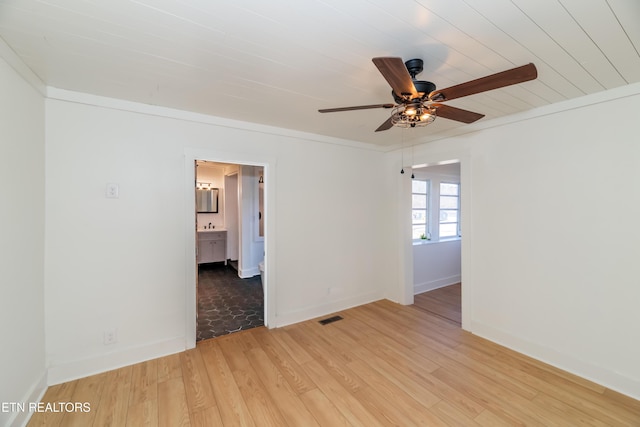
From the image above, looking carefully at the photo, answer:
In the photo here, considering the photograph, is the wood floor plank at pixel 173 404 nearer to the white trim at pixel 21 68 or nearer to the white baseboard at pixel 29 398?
the white baseboard at pixel 29 398

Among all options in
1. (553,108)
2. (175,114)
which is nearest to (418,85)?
(553,108)

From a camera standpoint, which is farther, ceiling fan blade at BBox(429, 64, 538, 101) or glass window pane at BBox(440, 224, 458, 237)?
glass window pane at BBox(440, 224, 458, 237)

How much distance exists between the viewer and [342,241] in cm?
385

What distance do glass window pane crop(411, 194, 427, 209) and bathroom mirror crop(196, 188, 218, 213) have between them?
16.0 ft

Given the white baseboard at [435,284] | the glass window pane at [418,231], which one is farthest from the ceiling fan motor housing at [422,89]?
the white baseboard at [435,284]

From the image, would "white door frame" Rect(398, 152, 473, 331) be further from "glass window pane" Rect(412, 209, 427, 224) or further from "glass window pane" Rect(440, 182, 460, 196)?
"glass window pane" Rect(440, 182, 460, 196)

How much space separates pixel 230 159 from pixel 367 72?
5.77ft

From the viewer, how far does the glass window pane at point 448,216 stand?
5.21 metres

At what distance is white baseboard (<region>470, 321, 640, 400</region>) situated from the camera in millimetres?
2102

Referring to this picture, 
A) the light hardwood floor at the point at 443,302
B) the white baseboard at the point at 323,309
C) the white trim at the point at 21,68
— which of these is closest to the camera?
the white trim at the point at 21,68

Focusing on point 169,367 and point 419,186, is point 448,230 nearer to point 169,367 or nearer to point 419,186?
point 419,186

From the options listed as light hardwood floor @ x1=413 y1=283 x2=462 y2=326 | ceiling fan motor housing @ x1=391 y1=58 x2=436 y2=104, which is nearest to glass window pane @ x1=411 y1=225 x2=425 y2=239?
light hardwood floor @ x1=413 y1=283 x2=462 y2=326

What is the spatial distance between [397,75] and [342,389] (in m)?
2.32

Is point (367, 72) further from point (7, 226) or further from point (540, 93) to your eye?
point (7, 226)
